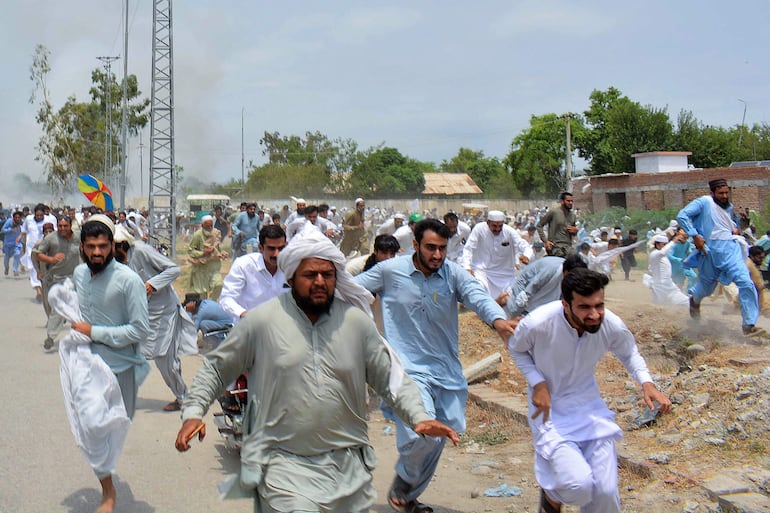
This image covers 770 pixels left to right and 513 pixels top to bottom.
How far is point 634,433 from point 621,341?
2.58 meters

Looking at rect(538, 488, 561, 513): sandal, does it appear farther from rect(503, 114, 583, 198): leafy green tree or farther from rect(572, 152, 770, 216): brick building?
rect(503, 114, 583, 198): leafy green tree

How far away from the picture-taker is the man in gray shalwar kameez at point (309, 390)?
348 cm

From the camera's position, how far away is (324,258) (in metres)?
3.71

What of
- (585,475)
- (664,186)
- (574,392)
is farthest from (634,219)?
(585,475)

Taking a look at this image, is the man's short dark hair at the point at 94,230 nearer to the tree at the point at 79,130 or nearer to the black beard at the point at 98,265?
the black beard at the point at 98,265

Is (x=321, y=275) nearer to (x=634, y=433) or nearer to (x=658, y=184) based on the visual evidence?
(x=634, y=433)

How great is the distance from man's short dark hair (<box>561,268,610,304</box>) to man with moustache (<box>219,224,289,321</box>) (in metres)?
2.69

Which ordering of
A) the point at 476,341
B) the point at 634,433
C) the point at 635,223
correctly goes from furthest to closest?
the point at 635,223, the point at 476,341, the point at 634,433

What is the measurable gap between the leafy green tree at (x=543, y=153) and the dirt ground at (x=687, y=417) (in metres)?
56.6

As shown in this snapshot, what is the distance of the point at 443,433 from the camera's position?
11.5ft

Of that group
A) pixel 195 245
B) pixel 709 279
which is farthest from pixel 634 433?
pixel 195 245

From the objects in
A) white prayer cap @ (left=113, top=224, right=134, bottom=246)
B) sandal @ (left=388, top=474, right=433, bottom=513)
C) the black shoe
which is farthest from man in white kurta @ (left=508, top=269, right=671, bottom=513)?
the black shoe

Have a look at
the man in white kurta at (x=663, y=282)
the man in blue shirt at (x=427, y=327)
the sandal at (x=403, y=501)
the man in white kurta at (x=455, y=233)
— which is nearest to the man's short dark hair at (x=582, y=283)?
the man in blue shirt at (x=427, y=327)

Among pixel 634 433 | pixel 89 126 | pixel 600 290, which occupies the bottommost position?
pixel 634 433
